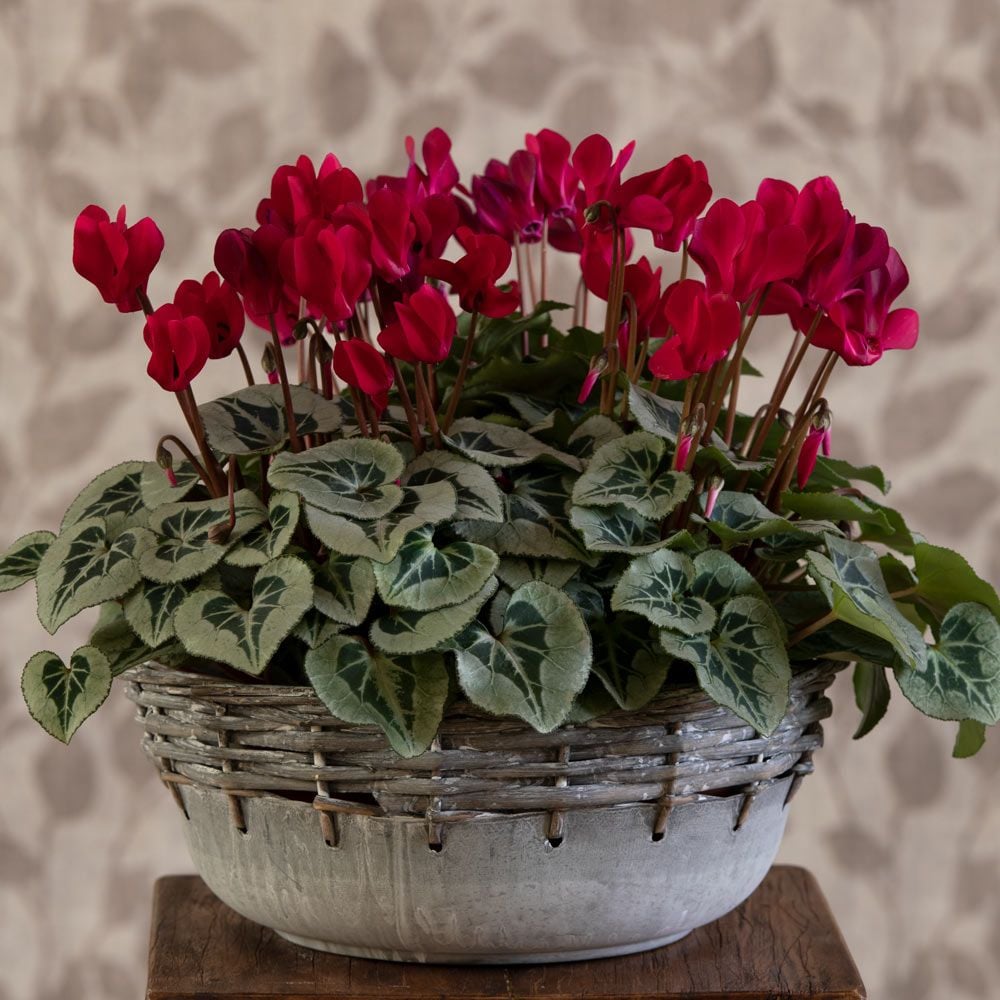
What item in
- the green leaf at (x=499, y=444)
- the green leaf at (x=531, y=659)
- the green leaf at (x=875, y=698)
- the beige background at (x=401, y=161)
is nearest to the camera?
the green leaf at (x=531, y=659)

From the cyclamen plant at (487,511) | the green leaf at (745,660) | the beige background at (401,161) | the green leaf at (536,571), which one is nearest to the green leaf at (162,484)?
the cyclamen plant at (487,511)

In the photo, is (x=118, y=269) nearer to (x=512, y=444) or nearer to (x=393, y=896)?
(x=512, y=444)

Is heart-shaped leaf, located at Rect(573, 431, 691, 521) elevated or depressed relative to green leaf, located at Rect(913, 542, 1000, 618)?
elevated

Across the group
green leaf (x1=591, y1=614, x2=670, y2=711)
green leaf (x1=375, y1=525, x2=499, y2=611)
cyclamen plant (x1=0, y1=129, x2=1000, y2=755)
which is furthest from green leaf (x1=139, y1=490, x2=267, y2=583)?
green leaf (x1=591, y1=614, x2=670, y2=711)

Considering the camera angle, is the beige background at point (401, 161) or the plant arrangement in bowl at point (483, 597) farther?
the beige background at point (401, 161)

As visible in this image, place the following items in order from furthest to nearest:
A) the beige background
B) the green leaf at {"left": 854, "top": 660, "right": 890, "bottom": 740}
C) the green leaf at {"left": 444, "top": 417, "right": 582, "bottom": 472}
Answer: the beige background → the green leaf at {"left": 854, "top": 660, "right": 890, "bottom": 740} → the green leaf at {"left": 444, "top": 417, "right": 582, "bottom": 472}

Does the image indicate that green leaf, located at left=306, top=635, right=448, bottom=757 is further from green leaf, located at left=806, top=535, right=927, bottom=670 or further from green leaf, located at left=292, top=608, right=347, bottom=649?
green leaf, located at left=806, top=535, right=927, bottom=670

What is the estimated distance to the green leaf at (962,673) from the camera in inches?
32.6

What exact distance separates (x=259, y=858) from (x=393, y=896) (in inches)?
3.5

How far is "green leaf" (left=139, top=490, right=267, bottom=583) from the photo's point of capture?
810 mm

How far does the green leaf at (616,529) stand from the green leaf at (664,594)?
0.01 m

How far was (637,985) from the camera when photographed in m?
0.89

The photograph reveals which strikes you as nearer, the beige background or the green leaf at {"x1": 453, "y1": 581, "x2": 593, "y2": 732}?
the green leaf at {"x1": 453, "y1": 581, "x2": 593, "y2": 732}

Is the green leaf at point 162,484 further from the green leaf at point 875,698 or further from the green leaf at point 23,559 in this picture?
the green leaf at point 875,698
